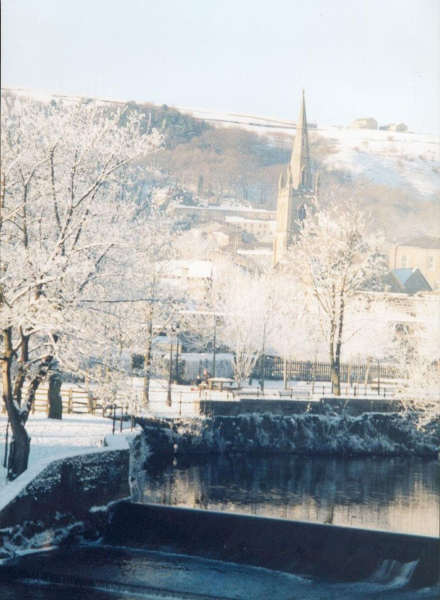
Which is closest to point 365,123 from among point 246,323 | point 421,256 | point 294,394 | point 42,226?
point 421,256

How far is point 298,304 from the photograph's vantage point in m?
38.2

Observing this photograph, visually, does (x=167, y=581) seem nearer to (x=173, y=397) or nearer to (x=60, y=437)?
(x=60, y=437)

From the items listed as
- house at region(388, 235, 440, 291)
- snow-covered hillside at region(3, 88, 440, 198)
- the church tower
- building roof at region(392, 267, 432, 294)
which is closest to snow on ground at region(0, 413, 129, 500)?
building roof at region(392, 267, 432, 294)

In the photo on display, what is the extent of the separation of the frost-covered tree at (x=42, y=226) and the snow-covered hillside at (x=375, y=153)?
6210cm

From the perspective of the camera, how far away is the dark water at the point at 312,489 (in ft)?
60.3

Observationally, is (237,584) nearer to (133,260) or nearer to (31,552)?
(31,552)

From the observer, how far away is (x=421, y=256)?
61.5 metres

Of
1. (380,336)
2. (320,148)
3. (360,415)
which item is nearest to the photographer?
(360,415)

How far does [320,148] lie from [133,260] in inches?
2664

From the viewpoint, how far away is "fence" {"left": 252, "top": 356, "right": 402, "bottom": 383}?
117ft

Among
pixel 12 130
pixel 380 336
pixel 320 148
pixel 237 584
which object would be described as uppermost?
pixel 320 148

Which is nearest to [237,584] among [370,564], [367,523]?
[370,564]

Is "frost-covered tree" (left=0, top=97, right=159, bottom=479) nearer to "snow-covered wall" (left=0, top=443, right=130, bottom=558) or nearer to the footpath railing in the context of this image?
"snow-covered wall" (left=0, top=443, right=130, bottom=558)

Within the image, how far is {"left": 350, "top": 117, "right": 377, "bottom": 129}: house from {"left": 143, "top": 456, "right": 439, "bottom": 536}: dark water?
5470 cm
